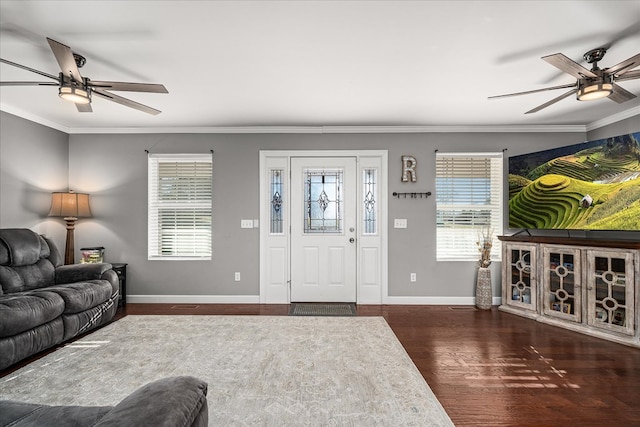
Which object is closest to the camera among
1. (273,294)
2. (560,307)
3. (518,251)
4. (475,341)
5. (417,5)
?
(417,5)

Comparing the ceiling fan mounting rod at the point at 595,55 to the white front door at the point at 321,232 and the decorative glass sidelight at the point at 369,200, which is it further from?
the white front door at the point at 321,232

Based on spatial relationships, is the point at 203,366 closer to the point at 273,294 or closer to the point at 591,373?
the point at 273,294

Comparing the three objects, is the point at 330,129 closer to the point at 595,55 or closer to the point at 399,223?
the point at 399,223

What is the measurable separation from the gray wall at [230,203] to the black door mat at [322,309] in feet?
2.18

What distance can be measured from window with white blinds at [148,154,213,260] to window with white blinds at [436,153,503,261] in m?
3.32

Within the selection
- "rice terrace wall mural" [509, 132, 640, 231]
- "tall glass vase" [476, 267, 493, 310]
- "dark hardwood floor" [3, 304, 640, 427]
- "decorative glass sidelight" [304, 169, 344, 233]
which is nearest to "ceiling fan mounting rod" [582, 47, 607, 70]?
"rice terrace wall mural" [509, 132, 640, 231]

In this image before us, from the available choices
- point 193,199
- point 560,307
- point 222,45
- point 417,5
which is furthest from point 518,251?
point 193,199

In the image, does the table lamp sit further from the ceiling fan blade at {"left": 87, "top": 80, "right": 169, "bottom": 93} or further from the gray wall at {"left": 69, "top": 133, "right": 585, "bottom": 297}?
the ceiling fan blade at {"left": 87, "top": 80, "right": 169, "bottom": 93}

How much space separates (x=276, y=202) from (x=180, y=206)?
1.39 meters

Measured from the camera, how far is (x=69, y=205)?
4.25 m

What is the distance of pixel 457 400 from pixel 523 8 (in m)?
2.56

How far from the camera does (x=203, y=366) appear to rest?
266 cm

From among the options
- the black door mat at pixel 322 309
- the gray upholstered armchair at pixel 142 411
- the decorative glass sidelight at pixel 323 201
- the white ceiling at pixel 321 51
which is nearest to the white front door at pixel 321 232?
the decorative glass sidelight at pixel 323 201

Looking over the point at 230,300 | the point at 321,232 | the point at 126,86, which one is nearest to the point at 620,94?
the point at 321,232
